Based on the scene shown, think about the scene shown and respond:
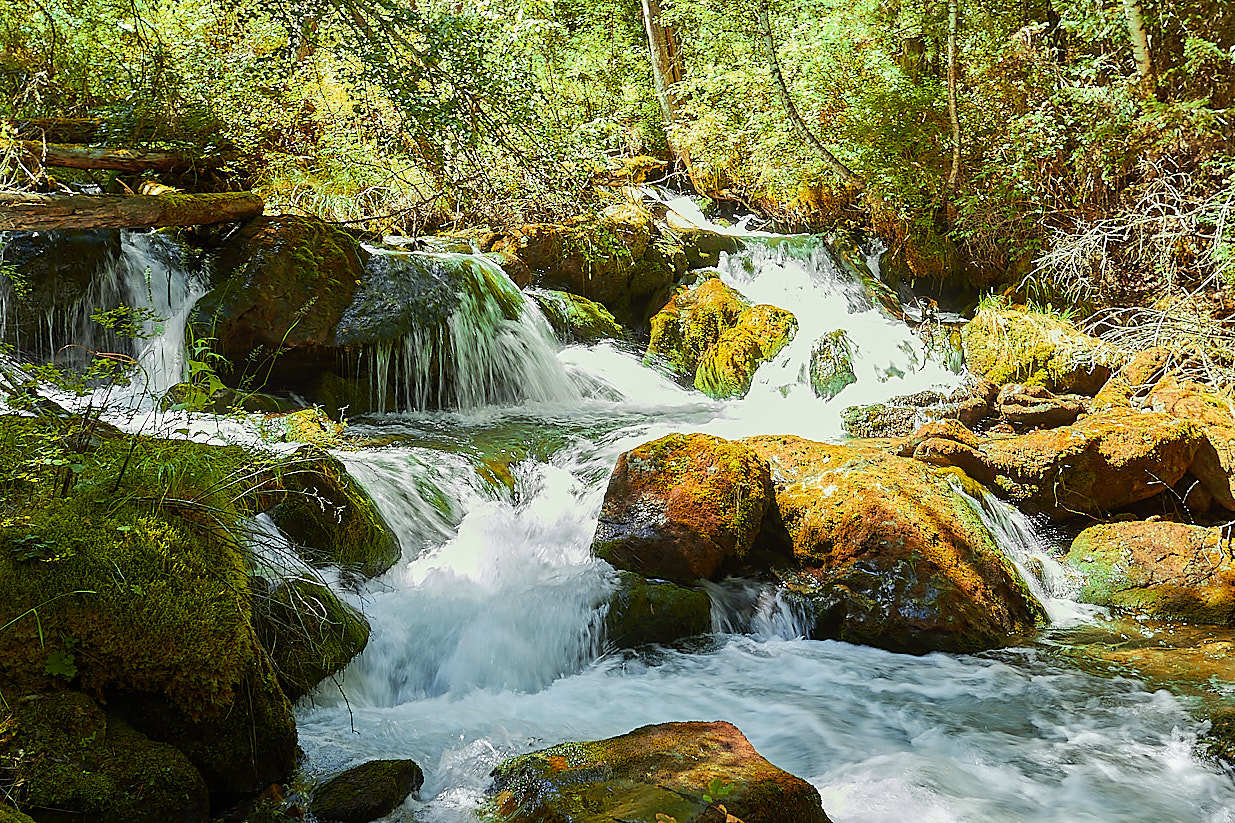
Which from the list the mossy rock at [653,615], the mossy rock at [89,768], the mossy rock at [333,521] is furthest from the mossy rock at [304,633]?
the mossy rock at [653,615]

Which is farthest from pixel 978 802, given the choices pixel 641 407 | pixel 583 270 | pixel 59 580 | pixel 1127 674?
pixel 583 270

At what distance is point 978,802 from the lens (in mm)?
3236

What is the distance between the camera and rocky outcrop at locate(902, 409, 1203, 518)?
6383 mm

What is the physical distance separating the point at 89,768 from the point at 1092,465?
22.0ft

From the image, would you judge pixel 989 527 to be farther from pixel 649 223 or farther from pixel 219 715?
pixel 649 223

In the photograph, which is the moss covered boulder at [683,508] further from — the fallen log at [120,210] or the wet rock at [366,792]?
the fallen log at [120,210]

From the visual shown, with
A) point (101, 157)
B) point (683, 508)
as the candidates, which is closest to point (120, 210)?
point (101, 157)

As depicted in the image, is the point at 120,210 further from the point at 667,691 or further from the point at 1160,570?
the point at 1160,570

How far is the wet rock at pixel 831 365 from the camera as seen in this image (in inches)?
392

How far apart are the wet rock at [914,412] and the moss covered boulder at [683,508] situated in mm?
3272

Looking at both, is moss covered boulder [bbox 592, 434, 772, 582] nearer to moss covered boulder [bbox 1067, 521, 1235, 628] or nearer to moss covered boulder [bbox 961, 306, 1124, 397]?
moss covered boulder [bbox 1067, 521, 1235, 628]

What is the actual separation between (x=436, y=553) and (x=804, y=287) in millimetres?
8410

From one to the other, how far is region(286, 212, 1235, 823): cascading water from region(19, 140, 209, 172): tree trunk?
11.4ft

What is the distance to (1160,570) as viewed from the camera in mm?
5512
